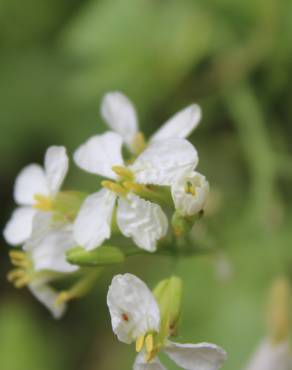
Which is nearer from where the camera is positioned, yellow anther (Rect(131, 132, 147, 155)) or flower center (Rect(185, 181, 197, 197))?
flower center (Rect(185, 181, 197, 197))

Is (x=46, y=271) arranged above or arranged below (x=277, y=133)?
above

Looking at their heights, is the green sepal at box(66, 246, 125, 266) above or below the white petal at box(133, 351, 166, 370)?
above

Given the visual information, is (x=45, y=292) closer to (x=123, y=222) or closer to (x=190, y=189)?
(x=123, y=222)

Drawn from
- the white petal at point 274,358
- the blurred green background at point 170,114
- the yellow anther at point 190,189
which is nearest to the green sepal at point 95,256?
the yellow anther at point 190,189

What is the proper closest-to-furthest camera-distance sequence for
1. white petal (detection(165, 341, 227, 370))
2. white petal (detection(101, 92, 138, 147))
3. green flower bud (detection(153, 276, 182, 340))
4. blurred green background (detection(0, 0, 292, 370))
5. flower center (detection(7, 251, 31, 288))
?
1. white petal (detection(165, 341, 227, 370))
2. green flower bud (detection(153, 276, 182, 340))
3. flower center (detection(7, 251, 31, 288))
4. white petal (detection(101, 92, 138, 147))
5. blurred green background (detection(0, 0, 292, 370))

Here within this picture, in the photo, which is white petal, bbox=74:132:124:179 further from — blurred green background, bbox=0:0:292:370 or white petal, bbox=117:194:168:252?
blurred green background, bbox=0:0:292:370

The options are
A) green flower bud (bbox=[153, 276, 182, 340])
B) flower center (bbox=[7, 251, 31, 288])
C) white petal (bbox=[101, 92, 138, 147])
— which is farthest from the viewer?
white petal (bbox=[101, 92, 138, 147])

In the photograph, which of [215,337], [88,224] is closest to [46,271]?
[88,224]

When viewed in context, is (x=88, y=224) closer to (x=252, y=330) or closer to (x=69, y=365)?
(x=252, y=330)

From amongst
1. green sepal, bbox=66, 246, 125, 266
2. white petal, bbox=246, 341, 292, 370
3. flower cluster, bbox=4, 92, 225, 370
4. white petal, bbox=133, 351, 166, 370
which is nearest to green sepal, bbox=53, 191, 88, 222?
→ flower cluster, bbox=4, 92, 225, 370

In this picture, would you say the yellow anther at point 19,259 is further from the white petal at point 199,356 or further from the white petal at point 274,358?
the white petal at point 274,358
